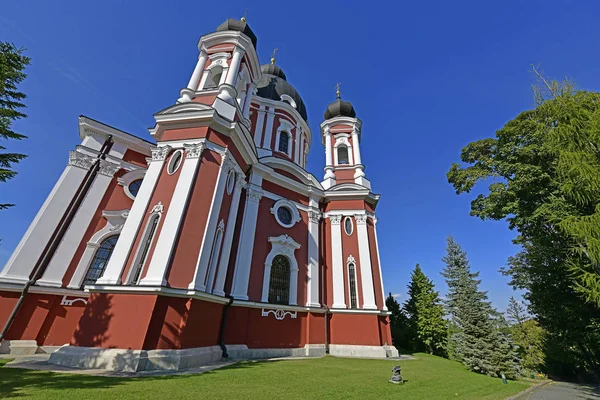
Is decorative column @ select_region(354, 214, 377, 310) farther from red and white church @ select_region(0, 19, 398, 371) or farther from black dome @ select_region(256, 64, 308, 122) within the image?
black dome @ select_region(256, 64, 308, 122)

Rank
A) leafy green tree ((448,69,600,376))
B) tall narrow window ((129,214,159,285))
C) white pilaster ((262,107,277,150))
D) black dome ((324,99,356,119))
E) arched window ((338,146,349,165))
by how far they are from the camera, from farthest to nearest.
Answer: black dome ((324,99,356,119))
arched window ((338,146,349,165))
white pilaster ((262,107,277,150))
tall narrow window ((129,214,159,285))
leafy green tree ((448,69,600,376))

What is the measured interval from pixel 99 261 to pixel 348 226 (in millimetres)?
12817

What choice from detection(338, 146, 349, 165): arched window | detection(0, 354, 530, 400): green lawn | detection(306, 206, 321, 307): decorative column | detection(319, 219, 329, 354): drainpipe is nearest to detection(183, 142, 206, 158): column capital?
detection(0, 354, 530, 400): green lawn

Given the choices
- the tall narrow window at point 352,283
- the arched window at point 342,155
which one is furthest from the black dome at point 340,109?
the tall narrow window at point 352,283

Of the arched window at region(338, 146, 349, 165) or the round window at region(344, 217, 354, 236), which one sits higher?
the arched window at region(338, 146, 349, 165)

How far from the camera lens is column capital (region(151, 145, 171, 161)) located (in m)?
10.4

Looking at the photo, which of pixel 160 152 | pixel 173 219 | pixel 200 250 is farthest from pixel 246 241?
pixel 160 152

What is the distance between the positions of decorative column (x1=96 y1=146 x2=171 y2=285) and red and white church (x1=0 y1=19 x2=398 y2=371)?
47mm

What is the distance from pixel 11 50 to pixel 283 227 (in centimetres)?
1246

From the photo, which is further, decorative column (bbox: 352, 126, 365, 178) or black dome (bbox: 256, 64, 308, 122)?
black dome (bbox: 256, 64, 308, 122)

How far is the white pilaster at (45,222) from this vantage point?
31.1ft

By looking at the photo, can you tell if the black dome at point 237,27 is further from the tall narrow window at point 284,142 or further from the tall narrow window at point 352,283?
the tall narrow window at point 352,283

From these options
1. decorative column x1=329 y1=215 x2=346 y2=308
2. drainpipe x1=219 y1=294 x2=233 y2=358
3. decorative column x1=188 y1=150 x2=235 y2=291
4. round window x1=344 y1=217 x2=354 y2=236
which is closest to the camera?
decorative column x1=188 y1=150 x2=235 y2=291

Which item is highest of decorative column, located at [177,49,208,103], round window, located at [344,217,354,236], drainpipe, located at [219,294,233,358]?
decorative column, located at [177,49,208,103]
